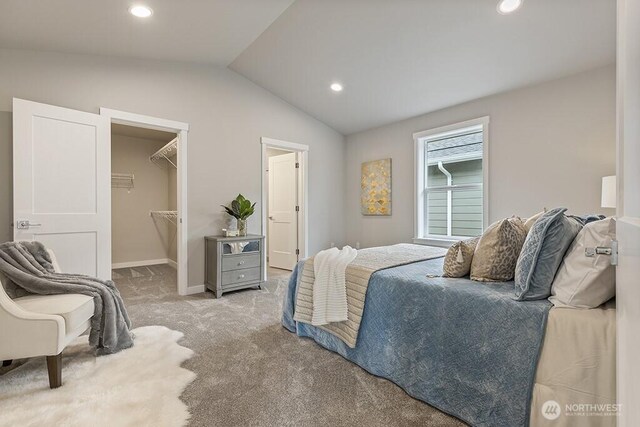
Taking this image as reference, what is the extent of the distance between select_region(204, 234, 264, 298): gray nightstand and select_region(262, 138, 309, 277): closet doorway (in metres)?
0.57

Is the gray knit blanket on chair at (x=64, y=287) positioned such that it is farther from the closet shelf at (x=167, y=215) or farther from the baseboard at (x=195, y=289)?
the closet shelf at (x=167, y=215)

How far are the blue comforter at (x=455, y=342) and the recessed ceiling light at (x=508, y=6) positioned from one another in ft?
6.91

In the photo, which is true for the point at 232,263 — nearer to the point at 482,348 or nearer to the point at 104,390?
the point at 104,390

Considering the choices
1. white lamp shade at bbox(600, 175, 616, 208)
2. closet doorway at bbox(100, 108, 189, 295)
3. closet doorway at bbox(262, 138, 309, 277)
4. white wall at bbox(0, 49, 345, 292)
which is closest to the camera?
white lamp shade at bbox(600, 175, 616, 208)

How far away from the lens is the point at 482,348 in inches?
Result: 54.8

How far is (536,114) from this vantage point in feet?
10.6

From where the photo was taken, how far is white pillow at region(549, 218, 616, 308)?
47.0 inches

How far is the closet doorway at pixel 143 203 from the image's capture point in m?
5.33

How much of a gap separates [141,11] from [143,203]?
13.0 ft

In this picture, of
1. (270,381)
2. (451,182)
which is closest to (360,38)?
(451,182)

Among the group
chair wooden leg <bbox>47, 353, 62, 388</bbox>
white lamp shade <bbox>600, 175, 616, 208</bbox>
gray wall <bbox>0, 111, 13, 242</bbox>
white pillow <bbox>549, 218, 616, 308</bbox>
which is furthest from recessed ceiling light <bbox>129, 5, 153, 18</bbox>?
white lamp shade <bbox>600, 175, 616, 208</bbox>

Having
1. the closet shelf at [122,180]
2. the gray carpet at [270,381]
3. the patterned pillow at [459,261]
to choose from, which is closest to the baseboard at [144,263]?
the closet shelf at [122,180]

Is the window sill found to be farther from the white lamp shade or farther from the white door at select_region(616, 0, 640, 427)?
the white door at select_region(616, 0, 640, 427)

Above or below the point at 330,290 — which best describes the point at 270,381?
below
